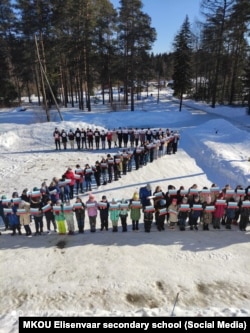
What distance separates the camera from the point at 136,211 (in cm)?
1038

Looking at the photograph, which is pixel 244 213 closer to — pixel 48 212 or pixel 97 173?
pixel 48 212

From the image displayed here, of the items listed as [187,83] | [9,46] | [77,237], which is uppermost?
[9,46]

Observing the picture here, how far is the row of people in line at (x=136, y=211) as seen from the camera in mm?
10250

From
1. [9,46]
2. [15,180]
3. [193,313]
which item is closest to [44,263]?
[193,313]

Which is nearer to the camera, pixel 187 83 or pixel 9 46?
pixel 187 83

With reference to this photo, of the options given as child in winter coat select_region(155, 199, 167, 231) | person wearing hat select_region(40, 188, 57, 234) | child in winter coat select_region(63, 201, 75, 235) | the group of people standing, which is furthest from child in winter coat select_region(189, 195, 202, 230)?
the group of people standing

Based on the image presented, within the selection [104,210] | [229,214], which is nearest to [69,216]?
[104,210]

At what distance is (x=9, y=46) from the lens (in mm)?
41938

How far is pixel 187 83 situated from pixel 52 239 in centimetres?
2935

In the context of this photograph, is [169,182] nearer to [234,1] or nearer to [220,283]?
[220,283]
